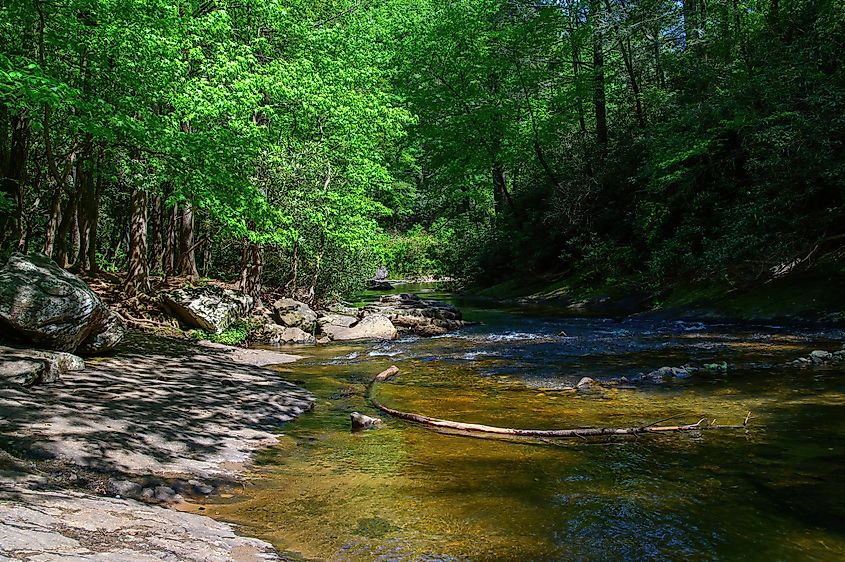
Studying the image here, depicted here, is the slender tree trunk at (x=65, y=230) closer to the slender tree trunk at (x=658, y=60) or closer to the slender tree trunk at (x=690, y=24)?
the slender tree trunk at (x=690, y=24)

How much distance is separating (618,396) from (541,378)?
1754 millimetres

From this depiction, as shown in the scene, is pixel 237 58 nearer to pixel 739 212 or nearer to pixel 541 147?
pixel 739 212

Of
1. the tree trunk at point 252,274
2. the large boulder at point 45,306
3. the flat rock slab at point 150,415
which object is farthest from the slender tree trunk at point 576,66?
the large boulder at point 45,306

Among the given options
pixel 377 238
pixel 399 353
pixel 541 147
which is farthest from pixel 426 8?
pixel 399 353

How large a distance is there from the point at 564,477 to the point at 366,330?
12.3m

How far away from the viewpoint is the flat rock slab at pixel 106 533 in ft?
9.22

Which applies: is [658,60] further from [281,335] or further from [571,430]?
[571,430]

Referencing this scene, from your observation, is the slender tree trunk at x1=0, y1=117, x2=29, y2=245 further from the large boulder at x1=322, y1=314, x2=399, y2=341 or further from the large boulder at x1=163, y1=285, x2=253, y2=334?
the large boulder at x1=322, y1=314, x2=399, y2=341

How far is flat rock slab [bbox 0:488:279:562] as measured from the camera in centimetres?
281

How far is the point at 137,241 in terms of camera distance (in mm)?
13539

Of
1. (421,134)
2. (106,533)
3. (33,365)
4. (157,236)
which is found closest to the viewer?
(106,533)

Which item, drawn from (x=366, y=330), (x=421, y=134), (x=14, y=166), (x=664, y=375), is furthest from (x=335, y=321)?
(x=421, y=134)

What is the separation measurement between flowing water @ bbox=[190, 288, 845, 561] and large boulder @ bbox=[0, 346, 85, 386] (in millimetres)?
2908

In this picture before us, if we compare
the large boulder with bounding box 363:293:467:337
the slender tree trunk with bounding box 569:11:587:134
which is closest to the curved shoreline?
the large boulder with bounding box 363:293:467:337
